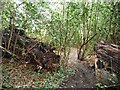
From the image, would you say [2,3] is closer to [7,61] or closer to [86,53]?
[7,61]

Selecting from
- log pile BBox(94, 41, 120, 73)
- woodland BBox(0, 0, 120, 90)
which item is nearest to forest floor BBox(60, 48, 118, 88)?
woodland BBox(0, 0, 120, 90)

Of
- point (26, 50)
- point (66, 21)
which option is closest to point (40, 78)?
point (26, 50)

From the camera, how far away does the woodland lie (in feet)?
8.10

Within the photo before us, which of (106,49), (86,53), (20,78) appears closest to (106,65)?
(106,49)

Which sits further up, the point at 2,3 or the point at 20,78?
the point at 2,3

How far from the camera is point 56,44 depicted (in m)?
2.72

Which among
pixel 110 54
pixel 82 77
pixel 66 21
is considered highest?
pixel 66 21

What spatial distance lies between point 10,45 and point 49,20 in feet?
1.54

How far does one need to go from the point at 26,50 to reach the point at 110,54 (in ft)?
2.75

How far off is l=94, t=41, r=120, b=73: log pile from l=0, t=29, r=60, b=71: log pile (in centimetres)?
47

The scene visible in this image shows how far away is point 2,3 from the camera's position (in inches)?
94.8

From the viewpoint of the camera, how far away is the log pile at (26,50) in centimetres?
256

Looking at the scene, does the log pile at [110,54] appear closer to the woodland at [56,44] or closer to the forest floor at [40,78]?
the woodland at [56,44]

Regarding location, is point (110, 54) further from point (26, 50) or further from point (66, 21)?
point (26, 50)
